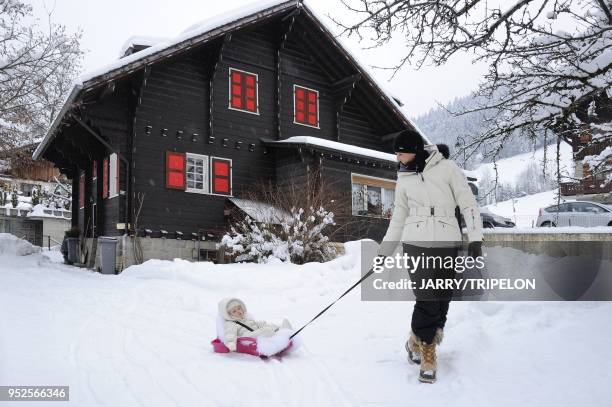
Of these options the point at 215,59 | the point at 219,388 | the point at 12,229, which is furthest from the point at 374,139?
the point at 12,229

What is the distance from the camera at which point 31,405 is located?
3230mm

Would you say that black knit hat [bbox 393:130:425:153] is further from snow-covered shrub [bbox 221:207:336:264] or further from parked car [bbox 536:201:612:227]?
parked car [bbox 536:201:612:227]

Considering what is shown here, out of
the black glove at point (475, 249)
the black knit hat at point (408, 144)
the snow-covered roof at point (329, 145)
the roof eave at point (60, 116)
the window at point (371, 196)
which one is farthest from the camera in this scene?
the window at point (371, 196)

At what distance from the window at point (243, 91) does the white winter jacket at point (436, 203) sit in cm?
1297

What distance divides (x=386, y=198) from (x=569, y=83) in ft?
42.5

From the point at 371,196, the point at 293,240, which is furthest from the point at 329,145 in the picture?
the point at 293,240

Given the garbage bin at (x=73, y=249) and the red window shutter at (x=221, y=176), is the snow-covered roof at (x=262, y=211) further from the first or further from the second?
the garbage bin at (x=73, y=249)

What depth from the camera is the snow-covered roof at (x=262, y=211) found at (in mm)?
13152

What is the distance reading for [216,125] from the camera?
53.0ft

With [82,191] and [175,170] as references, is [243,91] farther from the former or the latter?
[82,191]

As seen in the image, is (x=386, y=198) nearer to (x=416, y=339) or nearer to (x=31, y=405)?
(x=416, y=339)

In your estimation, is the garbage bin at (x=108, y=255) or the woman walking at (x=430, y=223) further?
the garbage bin at (x=108, y=255)

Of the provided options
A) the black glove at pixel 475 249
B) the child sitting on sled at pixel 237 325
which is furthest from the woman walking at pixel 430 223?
the child sitting on sled at pixel 237 325

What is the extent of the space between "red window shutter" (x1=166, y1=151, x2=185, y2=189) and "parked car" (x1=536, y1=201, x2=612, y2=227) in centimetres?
1231
